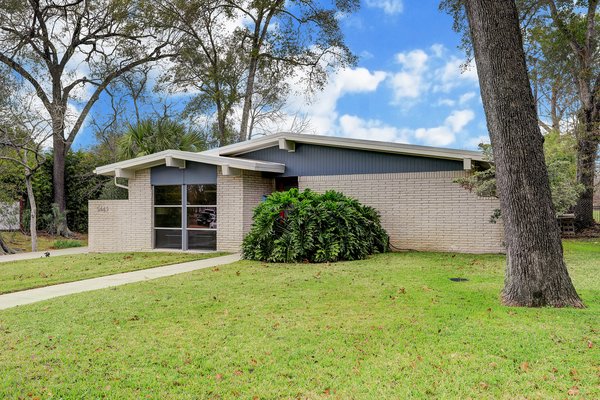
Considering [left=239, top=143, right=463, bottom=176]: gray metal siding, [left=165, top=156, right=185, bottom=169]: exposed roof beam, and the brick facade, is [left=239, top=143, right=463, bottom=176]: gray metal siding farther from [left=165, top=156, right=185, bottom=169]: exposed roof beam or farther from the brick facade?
[left=165, top=156, right=185, bottom=169]: exposed roof beam

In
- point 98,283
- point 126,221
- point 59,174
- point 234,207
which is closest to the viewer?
point 98,283

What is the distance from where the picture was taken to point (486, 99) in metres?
5.80

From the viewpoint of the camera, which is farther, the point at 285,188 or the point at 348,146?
the point at 285,188

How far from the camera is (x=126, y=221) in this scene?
14.7 meters

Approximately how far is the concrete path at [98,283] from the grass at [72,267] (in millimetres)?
370

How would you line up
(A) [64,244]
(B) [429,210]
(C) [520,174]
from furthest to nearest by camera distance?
(A) [64,244] < (B) [429,210] < (C) [520,174]

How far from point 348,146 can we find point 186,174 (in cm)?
503

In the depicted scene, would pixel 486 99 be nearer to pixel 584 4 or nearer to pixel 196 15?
pixel 584 4

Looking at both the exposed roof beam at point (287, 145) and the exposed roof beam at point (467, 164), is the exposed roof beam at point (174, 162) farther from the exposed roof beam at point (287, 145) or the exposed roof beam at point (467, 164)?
the exposed roof beam at point (467, 164)

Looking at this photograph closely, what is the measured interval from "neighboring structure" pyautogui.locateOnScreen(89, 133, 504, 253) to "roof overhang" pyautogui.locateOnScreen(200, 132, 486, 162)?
0.09ft

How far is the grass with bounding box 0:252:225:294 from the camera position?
8.33 metres

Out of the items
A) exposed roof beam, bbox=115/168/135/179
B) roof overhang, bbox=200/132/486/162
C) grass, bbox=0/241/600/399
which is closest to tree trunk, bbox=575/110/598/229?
roof overhang, bbox=200/132/486/162

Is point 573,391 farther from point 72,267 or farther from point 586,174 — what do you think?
point 586,174

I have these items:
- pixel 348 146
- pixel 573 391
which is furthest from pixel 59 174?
pixel 573 391
